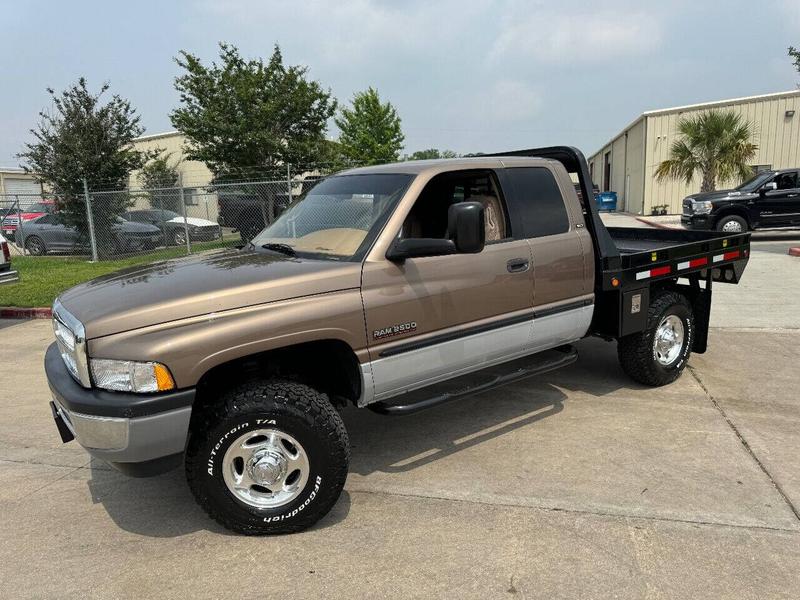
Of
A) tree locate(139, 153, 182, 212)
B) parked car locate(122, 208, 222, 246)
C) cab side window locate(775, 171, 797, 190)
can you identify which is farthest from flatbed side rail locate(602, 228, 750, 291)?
tree locate(139, 153, 182, 212)

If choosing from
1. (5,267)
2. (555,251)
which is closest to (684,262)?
(555,251)

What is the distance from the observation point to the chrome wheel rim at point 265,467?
3170mm

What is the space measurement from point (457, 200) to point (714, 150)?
21267 millimetres

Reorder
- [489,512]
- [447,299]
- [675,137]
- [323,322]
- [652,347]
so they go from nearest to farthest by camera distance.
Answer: [323,322] → [489,512] → [447,299] → [652,347] → [675,137]

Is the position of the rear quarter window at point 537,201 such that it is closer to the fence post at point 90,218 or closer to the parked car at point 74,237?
the fence post at point 90,218

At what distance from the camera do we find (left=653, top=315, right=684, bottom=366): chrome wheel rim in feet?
17.5

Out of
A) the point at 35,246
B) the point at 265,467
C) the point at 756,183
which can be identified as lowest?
the point at 265,467

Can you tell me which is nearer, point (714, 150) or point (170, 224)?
point (170, 224)

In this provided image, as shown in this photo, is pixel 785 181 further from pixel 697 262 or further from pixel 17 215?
pixel 17 215

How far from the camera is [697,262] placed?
544 centimetres

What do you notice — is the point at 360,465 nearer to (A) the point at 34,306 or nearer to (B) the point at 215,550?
(B) the point at 215,550

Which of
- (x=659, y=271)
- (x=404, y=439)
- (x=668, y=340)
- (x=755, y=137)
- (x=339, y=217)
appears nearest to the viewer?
(x=339, y=217)

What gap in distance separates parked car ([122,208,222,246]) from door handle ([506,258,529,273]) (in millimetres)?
13860

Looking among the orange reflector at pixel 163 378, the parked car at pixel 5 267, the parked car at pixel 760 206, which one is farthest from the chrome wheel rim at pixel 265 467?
the parked car at pixel 760 206
